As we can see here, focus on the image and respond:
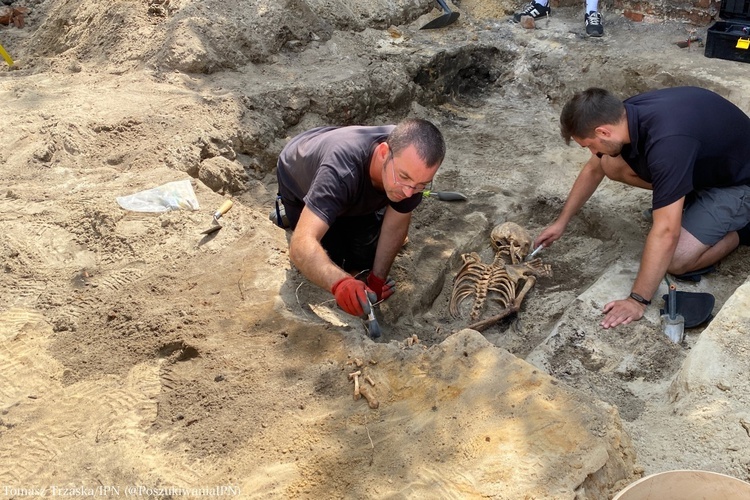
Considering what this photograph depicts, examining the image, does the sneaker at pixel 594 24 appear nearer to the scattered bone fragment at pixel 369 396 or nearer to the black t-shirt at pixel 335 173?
the black t-shirt at pixel 335 173

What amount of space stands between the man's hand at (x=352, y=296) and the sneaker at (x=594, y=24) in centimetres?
517

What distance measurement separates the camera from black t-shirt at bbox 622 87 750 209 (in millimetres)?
3584

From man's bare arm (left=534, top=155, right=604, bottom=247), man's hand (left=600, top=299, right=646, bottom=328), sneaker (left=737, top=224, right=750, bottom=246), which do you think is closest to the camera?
man's hand (left=600, top=299, right=646, bottom=328)

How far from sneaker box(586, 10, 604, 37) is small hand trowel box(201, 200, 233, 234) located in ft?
15.7

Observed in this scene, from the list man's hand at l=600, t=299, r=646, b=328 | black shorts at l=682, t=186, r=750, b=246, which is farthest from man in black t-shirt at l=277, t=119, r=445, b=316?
black shorts at l=682, t=186, r=750, b=246

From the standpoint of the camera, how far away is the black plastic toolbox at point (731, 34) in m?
5.72

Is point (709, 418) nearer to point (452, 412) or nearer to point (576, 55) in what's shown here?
point (452, 412)

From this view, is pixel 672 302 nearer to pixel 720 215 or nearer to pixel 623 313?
pixel 623 313

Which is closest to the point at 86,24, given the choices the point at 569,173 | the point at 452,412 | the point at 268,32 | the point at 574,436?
the point at 268,32

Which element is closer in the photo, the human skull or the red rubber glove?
the red rubber glove

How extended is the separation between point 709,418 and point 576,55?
4907 millimetres

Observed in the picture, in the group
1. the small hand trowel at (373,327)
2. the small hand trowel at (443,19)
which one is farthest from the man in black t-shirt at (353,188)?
the small hand trowel at (443,19)

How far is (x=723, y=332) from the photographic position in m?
2.93

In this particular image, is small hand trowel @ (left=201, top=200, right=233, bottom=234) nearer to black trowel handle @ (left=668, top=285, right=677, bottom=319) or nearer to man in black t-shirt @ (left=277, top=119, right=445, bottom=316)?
man in black t-shirt @ (left=277, top=119, right=445, bottom=316)
